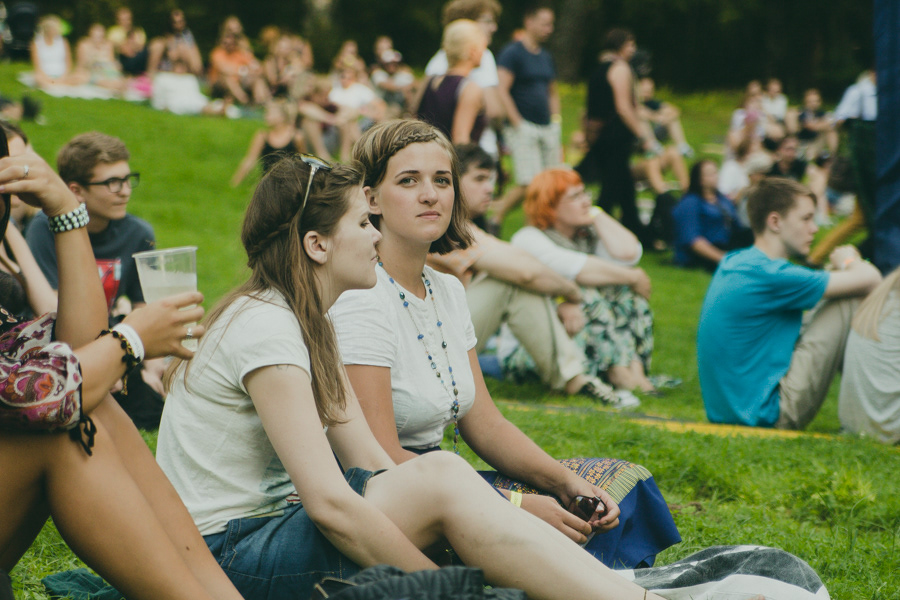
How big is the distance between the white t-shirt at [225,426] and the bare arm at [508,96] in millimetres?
7065

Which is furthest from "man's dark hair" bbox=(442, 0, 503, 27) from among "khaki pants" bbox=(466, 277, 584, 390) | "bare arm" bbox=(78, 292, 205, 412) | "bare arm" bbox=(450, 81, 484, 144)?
"bare arm" bbox=(78, 292, 205, 412)

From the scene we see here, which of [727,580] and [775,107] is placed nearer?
[727,580]

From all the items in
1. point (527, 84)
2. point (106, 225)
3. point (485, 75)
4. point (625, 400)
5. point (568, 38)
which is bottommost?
point (625, 400)

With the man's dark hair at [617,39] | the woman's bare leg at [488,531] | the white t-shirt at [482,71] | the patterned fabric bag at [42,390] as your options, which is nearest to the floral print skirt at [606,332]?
the white t-shirt at [482,71]

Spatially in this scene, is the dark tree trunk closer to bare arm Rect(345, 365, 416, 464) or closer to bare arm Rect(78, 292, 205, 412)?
bare arm Rect(345, 365, 416, 464)

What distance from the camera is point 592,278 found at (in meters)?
5.82

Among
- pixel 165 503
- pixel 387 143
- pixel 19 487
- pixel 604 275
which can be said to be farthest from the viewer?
pixel 604 275

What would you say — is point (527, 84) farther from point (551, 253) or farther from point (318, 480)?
point (318, 480)

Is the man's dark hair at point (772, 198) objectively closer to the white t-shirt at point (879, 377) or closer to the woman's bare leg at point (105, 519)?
the white t-shirt at point (879, 377)

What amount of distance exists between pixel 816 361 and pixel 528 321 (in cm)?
167

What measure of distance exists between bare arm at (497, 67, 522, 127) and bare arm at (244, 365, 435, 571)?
7246 millimetres

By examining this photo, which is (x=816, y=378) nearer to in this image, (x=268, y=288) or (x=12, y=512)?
(x=268, y=288)

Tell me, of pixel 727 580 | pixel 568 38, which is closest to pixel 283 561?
pixel 727 580

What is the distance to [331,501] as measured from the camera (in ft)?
7.24
